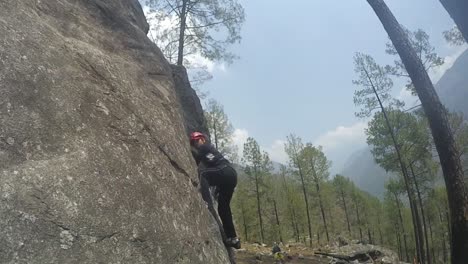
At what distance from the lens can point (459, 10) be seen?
564cm

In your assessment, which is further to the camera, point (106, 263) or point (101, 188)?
point (101, 188)

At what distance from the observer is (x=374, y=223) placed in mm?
55156

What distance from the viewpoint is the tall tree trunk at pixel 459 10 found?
5525mm

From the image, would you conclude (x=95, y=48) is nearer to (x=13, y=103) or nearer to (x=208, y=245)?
(x=13, y=103)

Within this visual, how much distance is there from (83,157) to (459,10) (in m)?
5.50

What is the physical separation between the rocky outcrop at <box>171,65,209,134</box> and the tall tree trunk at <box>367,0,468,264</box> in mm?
5233

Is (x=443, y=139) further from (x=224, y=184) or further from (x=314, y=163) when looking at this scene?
(x=314, y=163)

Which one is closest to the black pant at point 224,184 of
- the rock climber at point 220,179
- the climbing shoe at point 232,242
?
the rock climber at point 220,179

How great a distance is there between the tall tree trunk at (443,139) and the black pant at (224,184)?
13.5ft

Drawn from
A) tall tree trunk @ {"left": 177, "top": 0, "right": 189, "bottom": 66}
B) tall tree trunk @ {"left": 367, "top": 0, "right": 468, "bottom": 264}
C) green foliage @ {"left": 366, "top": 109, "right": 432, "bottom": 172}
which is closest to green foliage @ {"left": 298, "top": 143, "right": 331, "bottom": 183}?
green foliage @ {"left": 366, "top": 109, "right": 432, "bottom": 172}

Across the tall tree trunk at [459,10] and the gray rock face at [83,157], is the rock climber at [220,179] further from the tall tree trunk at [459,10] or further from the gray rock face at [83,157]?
the tall tree trunk at [459,10]

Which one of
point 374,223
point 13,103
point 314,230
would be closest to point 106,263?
point 13,103

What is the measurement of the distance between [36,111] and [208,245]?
3196mm

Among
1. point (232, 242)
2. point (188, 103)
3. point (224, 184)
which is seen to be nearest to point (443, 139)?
point (224, 184)
